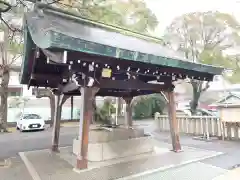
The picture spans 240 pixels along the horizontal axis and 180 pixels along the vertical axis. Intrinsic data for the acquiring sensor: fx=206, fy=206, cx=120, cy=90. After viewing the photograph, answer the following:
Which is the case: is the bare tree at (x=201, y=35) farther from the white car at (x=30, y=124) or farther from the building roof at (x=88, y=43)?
the white car at (x=30, y=124)

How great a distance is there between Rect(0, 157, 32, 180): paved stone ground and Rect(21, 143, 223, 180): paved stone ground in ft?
0.75

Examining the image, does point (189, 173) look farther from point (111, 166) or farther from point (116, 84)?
point (116, 84)

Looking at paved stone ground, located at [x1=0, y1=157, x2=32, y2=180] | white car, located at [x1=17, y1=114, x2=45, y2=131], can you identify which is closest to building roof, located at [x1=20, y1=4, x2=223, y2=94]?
paved stone ground, located at [x1=0, y1=157, x2=32, y2=180]

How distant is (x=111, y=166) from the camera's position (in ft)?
15.3

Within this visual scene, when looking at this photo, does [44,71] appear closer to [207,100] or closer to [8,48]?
[8,48]

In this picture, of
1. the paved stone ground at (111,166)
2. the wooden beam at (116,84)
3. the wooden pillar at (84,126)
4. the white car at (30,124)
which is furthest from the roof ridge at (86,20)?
the white car at (30,124)

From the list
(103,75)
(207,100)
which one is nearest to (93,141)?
(103,75)

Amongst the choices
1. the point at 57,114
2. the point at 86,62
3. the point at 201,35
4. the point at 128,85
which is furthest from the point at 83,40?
the point at 201,35

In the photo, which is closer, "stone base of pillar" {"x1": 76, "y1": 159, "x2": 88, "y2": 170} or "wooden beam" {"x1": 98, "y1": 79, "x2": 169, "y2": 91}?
"stone base of pillar" {"x1": 76, "y1": 159, "x2": 88, "y2": 170}

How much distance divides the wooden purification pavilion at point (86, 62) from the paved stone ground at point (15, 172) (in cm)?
112

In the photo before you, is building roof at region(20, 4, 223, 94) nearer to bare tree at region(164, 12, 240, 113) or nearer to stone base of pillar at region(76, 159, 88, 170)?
stone base of pillar at region(76, 159, 88, 170)

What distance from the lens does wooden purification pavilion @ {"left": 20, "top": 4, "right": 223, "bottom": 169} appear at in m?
3.34

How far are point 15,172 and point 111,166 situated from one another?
2.08 metres

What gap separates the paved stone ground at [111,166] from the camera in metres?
4.05
